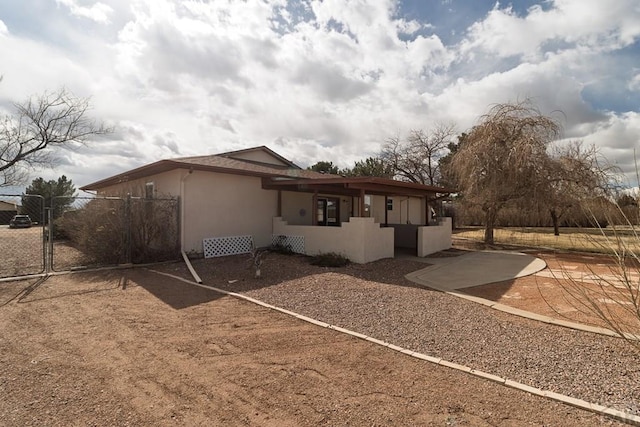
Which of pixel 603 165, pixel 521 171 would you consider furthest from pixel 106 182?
pixel 603 165

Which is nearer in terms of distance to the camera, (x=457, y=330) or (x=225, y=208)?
(x=457, y=330)

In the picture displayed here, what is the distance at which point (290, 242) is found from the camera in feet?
40.5

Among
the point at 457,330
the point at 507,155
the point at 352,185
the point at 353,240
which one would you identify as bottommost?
the point at 457,330

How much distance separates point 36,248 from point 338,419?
14581 mm

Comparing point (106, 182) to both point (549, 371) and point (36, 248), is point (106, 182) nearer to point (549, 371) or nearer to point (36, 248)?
point (36, 248)

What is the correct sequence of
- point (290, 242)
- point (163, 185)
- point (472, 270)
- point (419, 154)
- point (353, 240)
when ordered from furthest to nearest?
1. point (419, 154)
2. point (290, 242)
3. point (163, 185)
4. point (353, 240)
5. point (472, 270)

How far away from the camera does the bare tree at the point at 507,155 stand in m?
14.3

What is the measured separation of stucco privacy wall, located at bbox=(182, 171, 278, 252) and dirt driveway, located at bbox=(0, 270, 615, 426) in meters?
5.60

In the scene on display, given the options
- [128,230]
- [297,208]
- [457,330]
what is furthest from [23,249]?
[457,330]

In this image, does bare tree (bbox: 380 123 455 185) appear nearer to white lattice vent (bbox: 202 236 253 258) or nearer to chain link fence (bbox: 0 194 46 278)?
white lattice vent (bbox: 202 236 253 258)

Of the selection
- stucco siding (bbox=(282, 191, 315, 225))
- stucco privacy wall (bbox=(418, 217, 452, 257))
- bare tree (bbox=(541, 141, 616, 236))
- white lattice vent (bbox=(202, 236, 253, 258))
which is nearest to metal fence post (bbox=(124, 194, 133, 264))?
white lattice vent (bbox=(202, 236, 253, 258))

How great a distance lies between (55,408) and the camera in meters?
2.93

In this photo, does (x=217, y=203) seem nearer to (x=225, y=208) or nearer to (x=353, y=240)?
(x=225, y=208)

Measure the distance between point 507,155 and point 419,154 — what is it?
11.1 metres
